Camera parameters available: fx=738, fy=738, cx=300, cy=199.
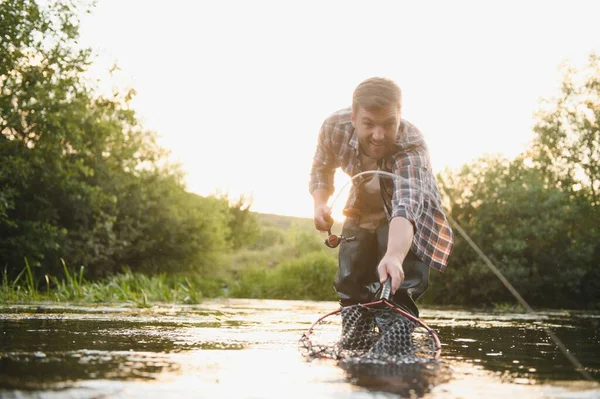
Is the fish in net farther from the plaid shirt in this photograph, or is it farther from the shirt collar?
the shirt collar

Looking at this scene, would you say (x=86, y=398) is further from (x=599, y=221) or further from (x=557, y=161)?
(x=557, y=161)

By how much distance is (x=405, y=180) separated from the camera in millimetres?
4695

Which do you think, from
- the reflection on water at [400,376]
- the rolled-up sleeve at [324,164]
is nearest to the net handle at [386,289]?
the reflection on water at [400,376]

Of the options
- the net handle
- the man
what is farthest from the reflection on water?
the man

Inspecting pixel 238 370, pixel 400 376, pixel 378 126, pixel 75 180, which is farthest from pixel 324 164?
pixel 75 180

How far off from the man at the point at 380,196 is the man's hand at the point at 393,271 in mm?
29

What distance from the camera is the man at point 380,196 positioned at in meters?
4.55

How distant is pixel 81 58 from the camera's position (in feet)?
75.0

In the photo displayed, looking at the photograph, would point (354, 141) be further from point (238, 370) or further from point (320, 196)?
point (238, 370)

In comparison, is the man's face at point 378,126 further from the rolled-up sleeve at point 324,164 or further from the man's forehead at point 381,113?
the rolled-up sleeve at point 324,164

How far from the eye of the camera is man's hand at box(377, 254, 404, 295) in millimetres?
3955

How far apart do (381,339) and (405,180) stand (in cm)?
104

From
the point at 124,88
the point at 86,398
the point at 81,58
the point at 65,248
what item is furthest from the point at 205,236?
the point at 86,398

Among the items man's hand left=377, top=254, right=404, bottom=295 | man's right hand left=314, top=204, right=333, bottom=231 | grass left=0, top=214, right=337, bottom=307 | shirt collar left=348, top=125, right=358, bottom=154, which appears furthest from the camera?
grass left=0, top=214, right=337, bottom=307
